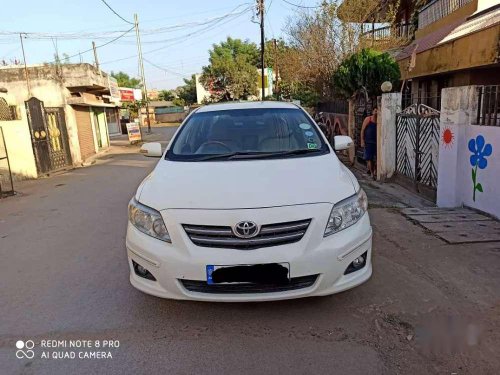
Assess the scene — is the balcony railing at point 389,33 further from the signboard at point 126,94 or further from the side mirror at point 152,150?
the signboard at point 126,94

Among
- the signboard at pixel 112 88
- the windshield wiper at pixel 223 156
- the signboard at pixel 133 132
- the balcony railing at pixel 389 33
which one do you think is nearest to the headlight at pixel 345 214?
the windshield wiper at pixel 223 156

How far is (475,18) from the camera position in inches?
461

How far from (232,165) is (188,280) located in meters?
1.11

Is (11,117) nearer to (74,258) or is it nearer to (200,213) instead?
(74,258)

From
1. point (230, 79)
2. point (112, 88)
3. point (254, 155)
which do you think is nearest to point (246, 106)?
point (254, 155)

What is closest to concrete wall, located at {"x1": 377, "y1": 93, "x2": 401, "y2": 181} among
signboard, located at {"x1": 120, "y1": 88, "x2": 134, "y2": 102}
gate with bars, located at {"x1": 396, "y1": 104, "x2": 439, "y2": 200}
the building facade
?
gate with bars, located at {"x1": 396, "y1": 104, "x2": 439, "y2": 200}

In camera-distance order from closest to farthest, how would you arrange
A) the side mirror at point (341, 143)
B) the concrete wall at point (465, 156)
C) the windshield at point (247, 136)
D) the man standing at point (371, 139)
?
1. the windshield at point (247, 136)
2. the side mirror at point (341, 143)
3. the concrete wall at point (465, 156)
4. the man standing at point (371, 139)

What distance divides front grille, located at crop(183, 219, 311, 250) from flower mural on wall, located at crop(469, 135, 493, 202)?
3758mm

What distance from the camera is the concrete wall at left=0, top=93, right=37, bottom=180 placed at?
11.9 m

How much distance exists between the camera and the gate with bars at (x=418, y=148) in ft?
23.2

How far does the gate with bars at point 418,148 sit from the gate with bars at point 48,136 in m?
10.6

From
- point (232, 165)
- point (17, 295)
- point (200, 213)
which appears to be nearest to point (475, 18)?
point (232, 165)

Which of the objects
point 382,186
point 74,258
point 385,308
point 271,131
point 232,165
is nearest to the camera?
point 385,308

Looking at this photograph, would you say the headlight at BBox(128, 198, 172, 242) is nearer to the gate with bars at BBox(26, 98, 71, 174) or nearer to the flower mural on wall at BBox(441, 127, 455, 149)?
the flower mural on wall at BBox(441, 127, 455, 149)
